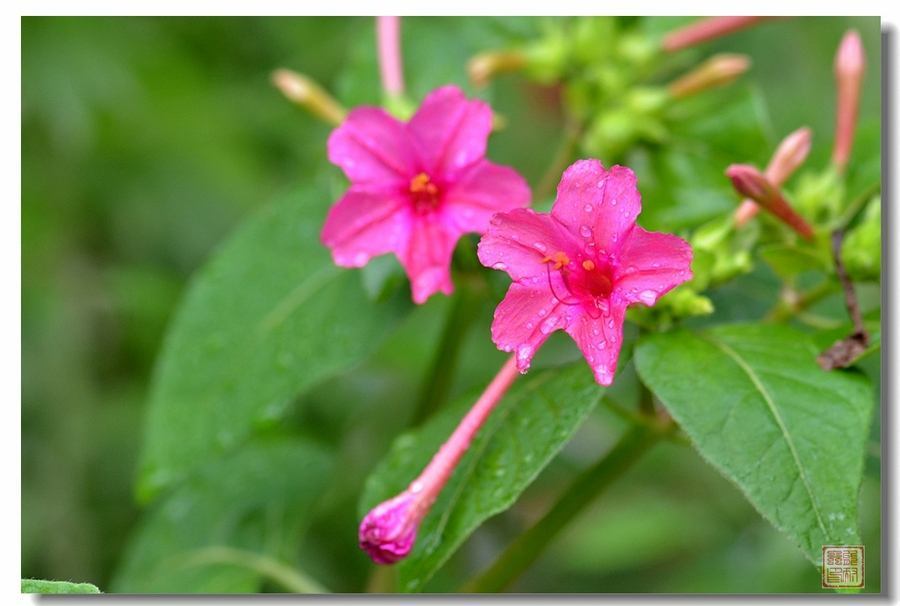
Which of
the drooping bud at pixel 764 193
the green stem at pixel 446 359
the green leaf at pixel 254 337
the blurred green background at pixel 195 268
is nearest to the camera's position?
the drooping bud at pixel 764 193

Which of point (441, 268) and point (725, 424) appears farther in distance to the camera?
point (441, 268)

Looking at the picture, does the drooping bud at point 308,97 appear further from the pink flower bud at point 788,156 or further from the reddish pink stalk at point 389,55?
the pink flower bud at point 788,156

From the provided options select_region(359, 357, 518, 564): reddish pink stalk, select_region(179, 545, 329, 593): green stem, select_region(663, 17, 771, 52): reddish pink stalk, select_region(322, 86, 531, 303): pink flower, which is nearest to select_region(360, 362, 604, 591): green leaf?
select_region(359, 357, 518, 564): reddish pink stalk

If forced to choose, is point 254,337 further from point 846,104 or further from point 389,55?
point 846,104

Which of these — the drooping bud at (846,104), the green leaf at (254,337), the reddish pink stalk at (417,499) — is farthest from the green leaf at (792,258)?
the green leaf at (254,337)

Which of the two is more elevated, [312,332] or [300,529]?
[312,332]
